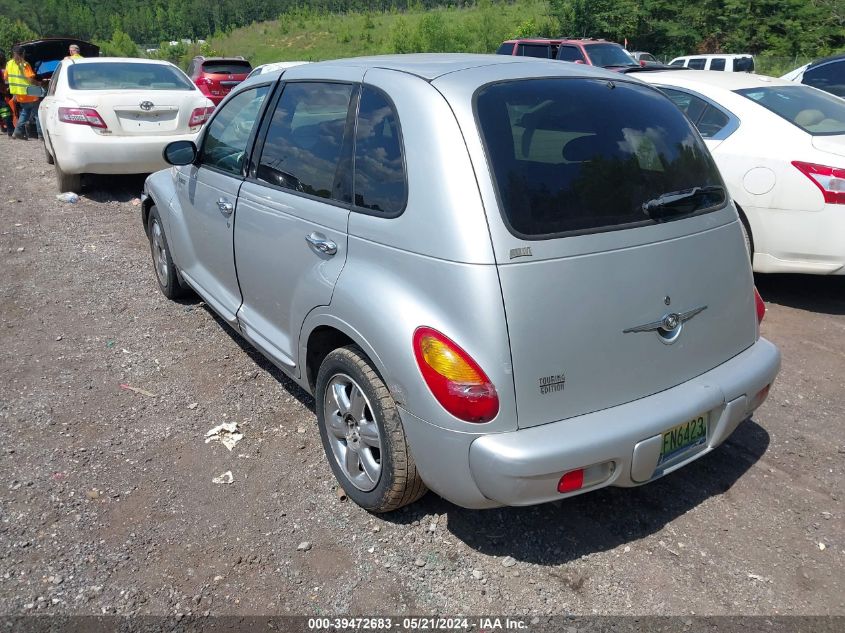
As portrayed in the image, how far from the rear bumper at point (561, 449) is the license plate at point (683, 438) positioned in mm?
33

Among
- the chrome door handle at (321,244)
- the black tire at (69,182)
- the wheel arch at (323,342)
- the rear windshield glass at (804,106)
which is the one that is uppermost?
the rear windshield glass at (804,106)

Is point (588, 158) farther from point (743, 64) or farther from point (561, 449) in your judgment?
point (743, 64)

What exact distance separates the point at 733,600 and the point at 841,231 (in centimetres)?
332

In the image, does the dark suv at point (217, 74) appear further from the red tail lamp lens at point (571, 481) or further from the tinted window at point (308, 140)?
the red tail lamp lens at point (571, 481)

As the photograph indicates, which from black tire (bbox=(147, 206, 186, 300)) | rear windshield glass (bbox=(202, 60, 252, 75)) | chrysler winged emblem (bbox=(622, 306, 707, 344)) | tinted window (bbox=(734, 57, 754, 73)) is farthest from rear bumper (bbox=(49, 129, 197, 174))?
tinted window (bbox=(734, 57, 754, 73))

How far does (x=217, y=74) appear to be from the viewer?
57.1 ft

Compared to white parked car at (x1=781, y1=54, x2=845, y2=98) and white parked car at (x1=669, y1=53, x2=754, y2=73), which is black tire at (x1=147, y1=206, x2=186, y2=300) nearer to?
white parked car at (x1=781, y1=54, x2=845, y2=98)

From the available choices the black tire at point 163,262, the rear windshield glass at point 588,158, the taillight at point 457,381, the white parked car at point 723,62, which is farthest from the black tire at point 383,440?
the white parked car at point 723,62

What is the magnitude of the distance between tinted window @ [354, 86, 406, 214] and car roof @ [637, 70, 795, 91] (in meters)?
4.08

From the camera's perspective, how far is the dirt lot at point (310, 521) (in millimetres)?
2627

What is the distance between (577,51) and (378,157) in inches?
579

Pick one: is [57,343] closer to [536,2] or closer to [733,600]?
[733,600]

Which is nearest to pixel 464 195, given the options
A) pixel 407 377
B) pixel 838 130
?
pixel 407 377

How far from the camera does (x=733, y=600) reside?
101 inches
